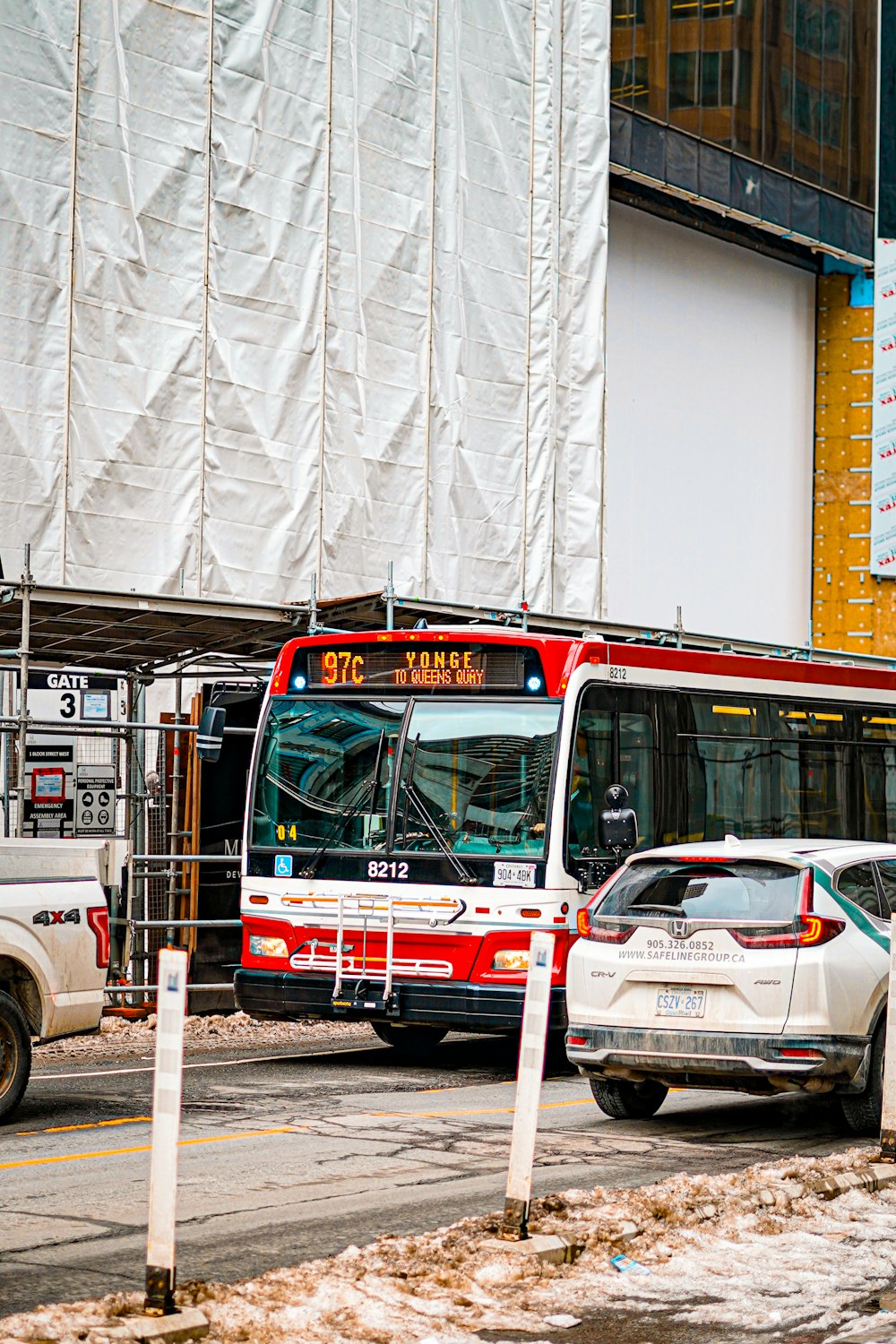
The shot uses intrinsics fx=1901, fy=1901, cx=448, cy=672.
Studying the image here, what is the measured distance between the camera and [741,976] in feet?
33.7

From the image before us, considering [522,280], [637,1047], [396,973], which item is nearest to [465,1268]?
[637,1047]

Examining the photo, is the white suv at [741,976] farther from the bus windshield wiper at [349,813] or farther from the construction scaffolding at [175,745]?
the construction scaffolding at [175,745]

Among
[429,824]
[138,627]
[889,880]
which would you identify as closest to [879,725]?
[429,824]

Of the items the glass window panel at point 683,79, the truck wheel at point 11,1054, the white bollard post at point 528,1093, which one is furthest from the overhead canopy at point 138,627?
the glass window panel at point 683,79

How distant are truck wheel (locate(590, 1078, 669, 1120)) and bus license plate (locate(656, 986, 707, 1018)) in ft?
3.90

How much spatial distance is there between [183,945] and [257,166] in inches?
442

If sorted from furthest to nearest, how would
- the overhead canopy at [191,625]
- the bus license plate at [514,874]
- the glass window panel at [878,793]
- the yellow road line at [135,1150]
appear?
the glass window panel at [878,793]
the overhead canopy at [191,625]
the bus license plate at [514,874]
the yellow road line at [135,1150]

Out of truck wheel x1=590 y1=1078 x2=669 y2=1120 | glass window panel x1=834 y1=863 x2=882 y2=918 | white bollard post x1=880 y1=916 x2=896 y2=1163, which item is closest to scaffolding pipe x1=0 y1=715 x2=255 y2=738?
truck wheel x1=590 y1=1078 x2=669 y2=1120

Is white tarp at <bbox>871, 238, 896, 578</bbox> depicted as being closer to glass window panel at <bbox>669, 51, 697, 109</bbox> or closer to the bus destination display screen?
glass window panel at <bbox>669, 51, 697, 109</bbox>

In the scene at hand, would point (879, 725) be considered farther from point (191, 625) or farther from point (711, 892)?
point (711, 892)

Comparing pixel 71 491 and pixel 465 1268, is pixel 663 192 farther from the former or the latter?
pixel 465 1268

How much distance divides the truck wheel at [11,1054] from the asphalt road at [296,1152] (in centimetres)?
22

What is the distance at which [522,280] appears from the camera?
28.3m

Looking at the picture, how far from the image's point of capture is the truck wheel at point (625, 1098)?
37.9ft
